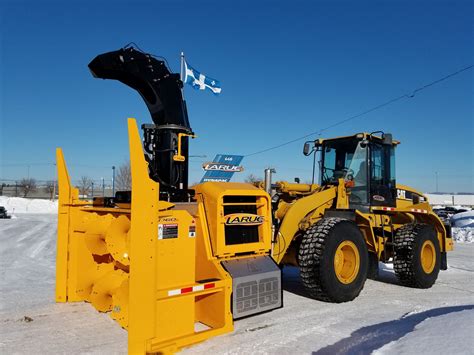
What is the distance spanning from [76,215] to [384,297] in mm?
4997

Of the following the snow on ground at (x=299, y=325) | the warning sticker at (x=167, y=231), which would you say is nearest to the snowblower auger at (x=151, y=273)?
the warning sticker at (x=167, y=231)

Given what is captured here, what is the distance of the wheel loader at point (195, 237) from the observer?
3932mm

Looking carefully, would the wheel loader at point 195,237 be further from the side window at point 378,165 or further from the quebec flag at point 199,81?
the quebec flag at point 199,81

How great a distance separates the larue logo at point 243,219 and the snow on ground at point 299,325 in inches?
48.3

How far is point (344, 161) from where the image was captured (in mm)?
7969

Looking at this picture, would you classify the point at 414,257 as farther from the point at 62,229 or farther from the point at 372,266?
the point at 62,229

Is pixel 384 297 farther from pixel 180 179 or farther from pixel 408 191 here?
pixel 180 179

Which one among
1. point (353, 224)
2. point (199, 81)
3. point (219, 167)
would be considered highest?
point (199, 81)

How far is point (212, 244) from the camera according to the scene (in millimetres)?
4707

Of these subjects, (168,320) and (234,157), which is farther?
(234,157)

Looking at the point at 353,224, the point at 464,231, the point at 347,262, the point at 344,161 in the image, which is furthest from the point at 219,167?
the point at 464,231

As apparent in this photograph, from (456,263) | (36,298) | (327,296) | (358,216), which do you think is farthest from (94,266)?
(456,263)

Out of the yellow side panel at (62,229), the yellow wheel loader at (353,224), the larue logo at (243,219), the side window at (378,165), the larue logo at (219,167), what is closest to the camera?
the larue logo at (243,219)

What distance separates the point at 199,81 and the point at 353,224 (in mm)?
9295
